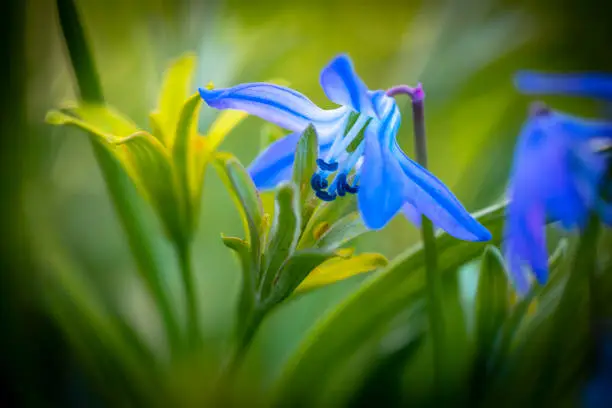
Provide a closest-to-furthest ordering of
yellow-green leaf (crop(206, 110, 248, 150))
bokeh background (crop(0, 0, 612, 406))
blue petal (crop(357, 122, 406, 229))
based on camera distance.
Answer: blue petal (crop(357, 122, 406, 229)), yellow-green leaf (crop(206, 110, 248, 150)), bokeh background (crop(0, 0, 612, 406))

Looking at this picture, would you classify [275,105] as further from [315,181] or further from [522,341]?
[522,341]

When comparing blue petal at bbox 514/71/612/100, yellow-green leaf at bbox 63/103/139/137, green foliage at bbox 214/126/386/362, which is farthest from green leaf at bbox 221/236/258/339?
blue petal at bbox 514/71/612/100

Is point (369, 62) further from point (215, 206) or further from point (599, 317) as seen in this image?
point (599, 317)

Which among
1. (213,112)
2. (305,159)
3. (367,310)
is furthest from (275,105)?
(213,112)

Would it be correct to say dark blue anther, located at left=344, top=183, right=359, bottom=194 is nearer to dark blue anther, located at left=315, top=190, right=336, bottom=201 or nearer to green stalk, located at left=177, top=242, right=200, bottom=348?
dark blue anther, located at left=315, top=190, right=336, bottom=201

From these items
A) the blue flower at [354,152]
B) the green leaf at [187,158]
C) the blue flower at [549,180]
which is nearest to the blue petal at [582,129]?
the blue flower at [549,180]
